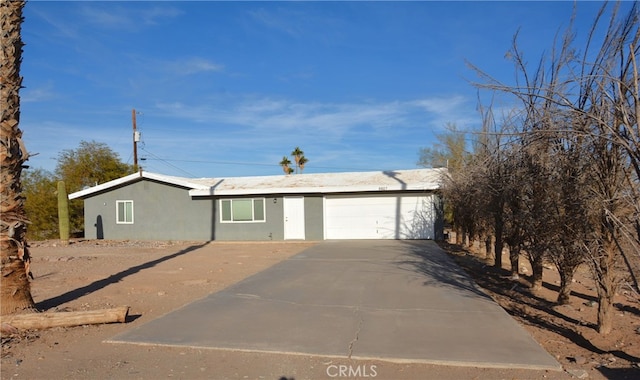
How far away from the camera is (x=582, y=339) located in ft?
23.7

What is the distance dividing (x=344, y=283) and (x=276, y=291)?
5.55ft

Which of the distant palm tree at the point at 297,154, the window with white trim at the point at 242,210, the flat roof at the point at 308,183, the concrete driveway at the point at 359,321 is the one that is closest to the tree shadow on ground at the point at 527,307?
the concrete driveway at the point at 359,321

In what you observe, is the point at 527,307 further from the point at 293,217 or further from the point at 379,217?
the point at 293,217

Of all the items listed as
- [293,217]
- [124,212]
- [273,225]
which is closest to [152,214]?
[124,212]

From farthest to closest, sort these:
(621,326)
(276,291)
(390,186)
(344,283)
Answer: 1. (390,186)
2. (344,283)
3. (276,291)
4. (621,326)

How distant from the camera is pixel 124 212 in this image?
82.7 ft

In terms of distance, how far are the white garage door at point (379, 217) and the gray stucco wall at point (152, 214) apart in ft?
20.6

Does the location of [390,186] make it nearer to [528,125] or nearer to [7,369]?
[528,125]

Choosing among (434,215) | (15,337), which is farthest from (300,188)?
(15,337)

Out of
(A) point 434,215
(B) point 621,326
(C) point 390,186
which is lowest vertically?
(B) point 621,326

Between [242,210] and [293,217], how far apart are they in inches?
103

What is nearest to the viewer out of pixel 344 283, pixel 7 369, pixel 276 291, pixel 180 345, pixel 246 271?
pixel 7 369

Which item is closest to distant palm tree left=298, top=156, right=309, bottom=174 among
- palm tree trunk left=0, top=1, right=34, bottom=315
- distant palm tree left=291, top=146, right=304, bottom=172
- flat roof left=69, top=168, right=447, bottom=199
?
distant palm tree left=291, top=146, right=304, bottom=172

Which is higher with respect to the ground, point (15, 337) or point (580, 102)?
point (580, 102)
